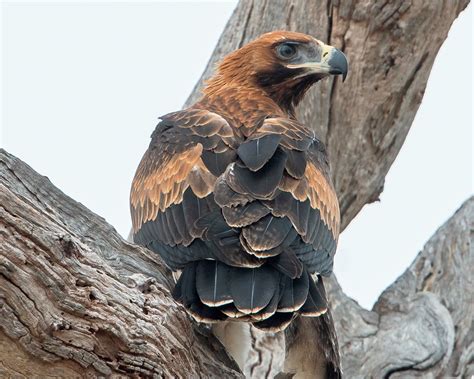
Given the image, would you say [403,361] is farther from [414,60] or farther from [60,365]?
[60,365]

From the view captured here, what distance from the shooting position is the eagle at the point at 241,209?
493 centimetres

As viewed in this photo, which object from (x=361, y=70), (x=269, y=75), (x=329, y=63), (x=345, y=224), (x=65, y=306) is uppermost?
(x=361, y=70)

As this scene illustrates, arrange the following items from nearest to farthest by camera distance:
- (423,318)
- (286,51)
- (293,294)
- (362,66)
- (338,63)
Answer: (293,294) → (338,63) → (286,51) → (362,66) → (423,318)

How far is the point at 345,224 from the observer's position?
9102mm

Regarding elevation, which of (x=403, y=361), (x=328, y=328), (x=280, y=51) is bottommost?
(x=328, y=328)

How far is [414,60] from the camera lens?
8289 millimetres

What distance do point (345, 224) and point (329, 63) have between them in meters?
2.38

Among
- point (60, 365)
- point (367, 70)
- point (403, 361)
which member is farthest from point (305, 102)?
point (60, 365)

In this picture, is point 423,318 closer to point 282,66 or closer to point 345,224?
point 345,224

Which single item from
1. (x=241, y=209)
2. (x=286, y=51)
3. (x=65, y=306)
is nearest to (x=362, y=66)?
(x=286, y=51)

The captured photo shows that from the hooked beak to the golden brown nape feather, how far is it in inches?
3.4

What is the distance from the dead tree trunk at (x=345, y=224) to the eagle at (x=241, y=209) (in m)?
0.28

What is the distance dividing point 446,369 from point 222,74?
3.20 metres

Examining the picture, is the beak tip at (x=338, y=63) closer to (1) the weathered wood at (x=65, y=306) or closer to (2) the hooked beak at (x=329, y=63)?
(2) the hooked beak at (x=329, y=63)
